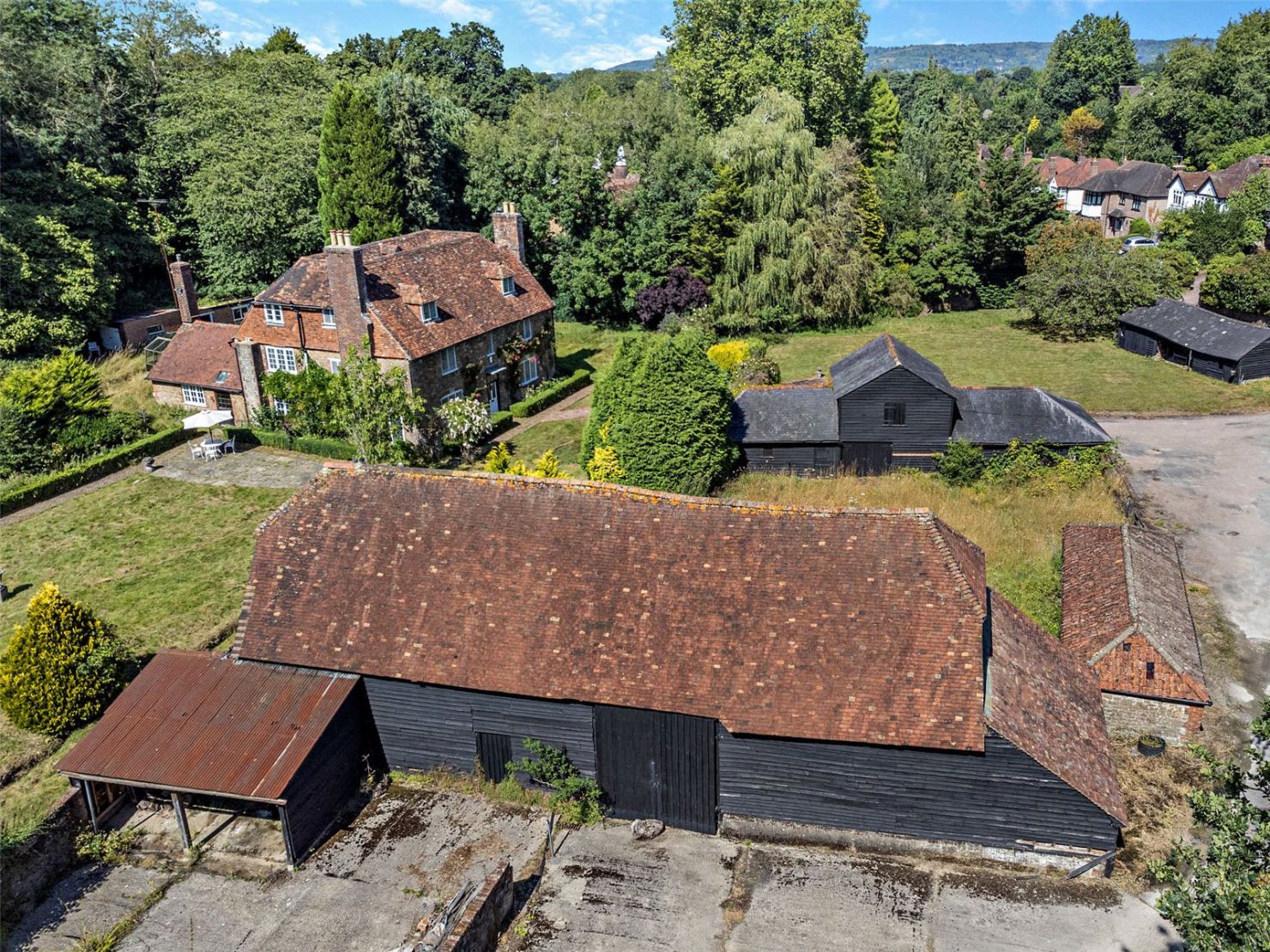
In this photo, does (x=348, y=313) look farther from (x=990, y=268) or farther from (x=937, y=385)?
(x=990, y=268)

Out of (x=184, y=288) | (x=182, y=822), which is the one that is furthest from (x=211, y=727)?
(x=184, y=288)

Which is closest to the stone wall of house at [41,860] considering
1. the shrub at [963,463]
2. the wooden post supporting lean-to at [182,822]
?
the wooden post supporting lean-to at [182,822]

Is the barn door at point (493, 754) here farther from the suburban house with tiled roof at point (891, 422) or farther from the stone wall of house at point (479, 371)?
the stone wall of house at point (479, 371)

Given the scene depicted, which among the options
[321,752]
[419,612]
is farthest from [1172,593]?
[321,752]

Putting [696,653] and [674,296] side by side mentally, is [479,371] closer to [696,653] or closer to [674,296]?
[674,296]

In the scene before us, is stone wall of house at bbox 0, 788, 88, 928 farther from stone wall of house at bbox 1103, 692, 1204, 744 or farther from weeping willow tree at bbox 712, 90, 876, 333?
weeping willow tree at bbox 712, 90, 876, 333

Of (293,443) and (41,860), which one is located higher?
(293,443)
